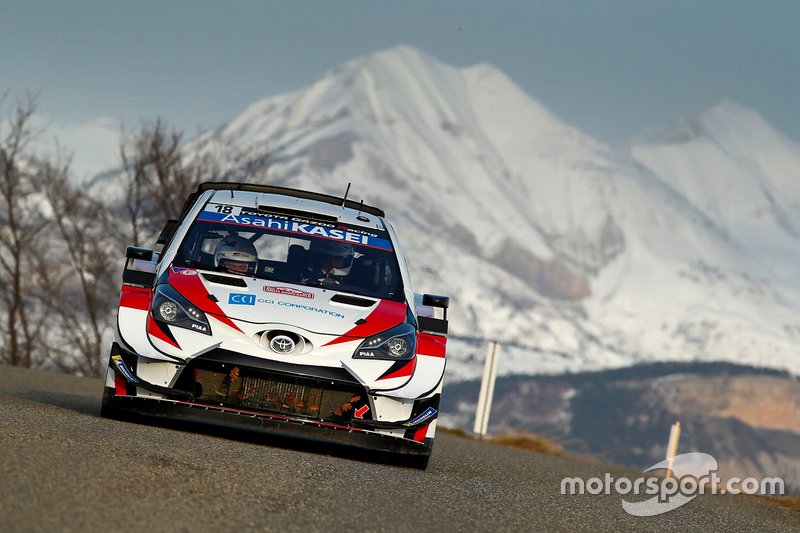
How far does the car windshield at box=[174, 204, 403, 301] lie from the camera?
9344 millimetres

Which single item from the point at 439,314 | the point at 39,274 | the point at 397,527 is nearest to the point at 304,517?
the point at 397,527

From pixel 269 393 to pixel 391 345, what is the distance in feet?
2.87

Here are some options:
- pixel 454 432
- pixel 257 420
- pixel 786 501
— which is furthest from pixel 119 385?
pixel 454 432

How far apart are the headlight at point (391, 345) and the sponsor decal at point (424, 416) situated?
0.39m

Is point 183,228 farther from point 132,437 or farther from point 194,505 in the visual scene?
point 194,505

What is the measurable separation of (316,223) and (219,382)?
2003 mm

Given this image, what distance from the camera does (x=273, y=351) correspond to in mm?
8352

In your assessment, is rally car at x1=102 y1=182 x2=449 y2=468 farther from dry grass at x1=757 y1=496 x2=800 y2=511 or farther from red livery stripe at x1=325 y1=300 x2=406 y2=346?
dry grass at x1=757 y1=496 x2=800 y2=511

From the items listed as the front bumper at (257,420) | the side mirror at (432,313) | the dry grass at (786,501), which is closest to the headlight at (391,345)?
the side mirror at (432,313)

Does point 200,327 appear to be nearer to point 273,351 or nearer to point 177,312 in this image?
point 177,312

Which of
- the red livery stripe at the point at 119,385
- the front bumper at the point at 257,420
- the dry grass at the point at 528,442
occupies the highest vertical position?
the red livery stripe at the point at 119,385

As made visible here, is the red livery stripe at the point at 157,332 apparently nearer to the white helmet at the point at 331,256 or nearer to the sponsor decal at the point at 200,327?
the sponsor decal at the point at 200,327

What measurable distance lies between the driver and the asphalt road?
1282mm

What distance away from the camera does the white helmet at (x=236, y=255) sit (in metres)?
9.29
